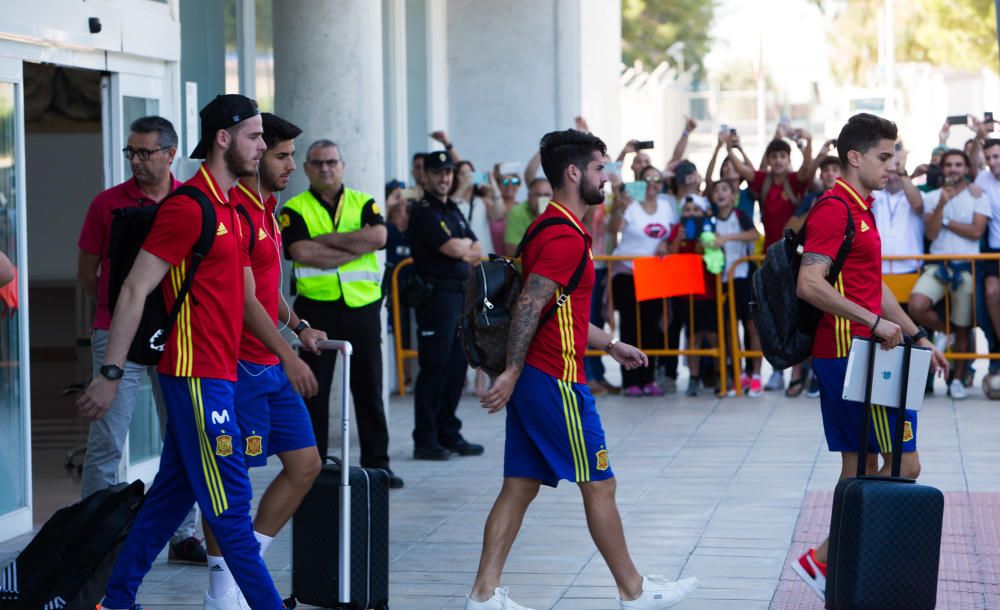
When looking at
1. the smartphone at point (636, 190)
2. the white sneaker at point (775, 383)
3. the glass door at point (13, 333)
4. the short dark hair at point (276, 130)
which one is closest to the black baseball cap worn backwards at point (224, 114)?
the short dark hair at point (276, 130)

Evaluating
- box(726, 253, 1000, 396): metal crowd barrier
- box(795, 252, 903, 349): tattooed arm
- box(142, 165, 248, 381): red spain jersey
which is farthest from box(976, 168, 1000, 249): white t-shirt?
box(142, 165, 248, 381): red spain jersey

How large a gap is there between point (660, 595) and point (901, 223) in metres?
7.86

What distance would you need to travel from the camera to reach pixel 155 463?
9.48 meters

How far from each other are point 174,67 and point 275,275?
12.8 ft

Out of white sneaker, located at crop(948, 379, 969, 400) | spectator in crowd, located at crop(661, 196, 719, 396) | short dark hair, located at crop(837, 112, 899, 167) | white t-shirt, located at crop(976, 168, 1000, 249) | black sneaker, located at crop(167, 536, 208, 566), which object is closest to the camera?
short dark hair, located at crop(837, 112, 899, 167)

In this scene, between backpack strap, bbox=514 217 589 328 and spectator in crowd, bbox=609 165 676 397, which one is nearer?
backpack strap, bbox=514 217 589 328

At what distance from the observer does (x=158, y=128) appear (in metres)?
6.82

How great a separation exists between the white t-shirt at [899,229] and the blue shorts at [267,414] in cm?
817

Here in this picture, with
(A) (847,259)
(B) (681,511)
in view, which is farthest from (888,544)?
(B) (681,511)

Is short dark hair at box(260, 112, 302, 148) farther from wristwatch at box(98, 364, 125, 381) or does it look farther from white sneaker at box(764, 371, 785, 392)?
white sneaker at box(764, 371, 785, 392)

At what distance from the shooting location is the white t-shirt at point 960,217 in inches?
509

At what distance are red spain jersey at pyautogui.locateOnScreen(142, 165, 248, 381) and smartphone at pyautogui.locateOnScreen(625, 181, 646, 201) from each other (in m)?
8.24

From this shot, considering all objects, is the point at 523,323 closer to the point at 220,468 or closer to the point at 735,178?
the point at 220,468

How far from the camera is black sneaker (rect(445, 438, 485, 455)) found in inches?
417
